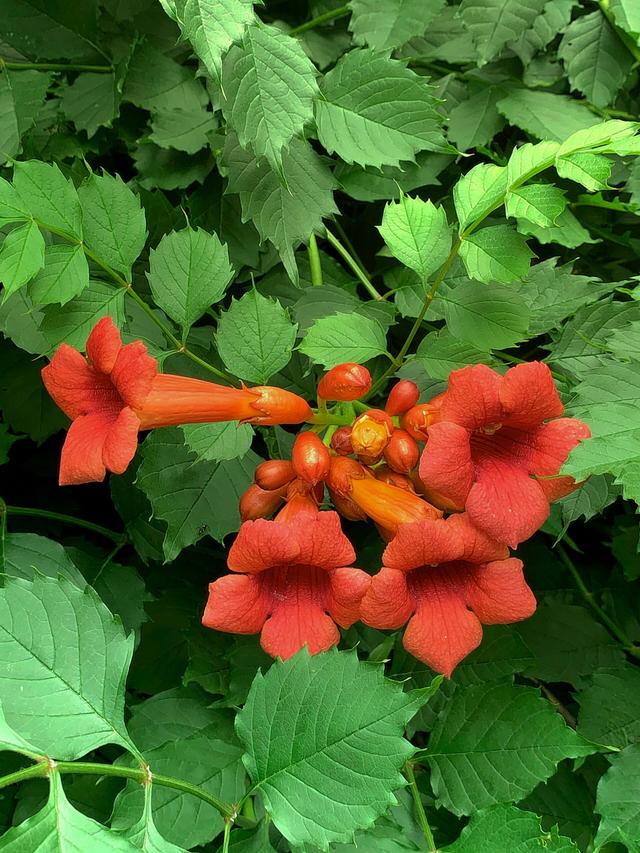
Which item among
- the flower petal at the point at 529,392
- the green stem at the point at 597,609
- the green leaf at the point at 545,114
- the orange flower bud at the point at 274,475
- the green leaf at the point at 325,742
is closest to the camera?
the green leaf at the point at 325,742

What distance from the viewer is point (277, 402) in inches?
59.1

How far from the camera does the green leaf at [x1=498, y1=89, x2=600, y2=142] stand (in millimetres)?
1934

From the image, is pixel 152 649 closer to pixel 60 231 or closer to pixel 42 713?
pixel 42 713

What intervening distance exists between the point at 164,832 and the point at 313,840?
1.28 ft

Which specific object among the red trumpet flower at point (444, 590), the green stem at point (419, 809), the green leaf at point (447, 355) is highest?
the green leaf at point (447, 355)

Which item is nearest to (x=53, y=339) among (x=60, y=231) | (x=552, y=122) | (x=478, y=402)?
(x=60, y=231)

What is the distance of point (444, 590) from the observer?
1.43m

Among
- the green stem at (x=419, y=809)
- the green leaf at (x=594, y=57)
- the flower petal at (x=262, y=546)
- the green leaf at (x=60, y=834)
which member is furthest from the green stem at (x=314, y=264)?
the green leaf at (x=60, y=834)

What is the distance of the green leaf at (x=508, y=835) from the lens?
129cm

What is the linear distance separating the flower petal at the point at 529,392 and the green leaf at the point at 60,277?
2.62 feet

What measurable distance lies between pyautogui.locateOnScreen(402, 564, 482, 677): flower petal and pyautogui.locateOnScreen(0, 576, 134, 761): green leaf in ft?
1.59

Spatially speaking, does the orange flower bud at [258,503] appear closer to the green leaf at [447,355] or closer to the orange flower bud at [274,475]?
the orange flower bud at [274,475]

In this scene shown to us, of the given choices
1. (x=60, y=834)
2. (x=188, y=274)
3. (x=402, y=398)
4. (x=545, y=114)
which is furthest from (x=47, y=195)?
(x=545, y=114)

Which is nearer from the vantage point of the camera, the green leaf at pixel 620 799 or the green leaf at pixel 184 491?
the green leaf at pixel 620 799
